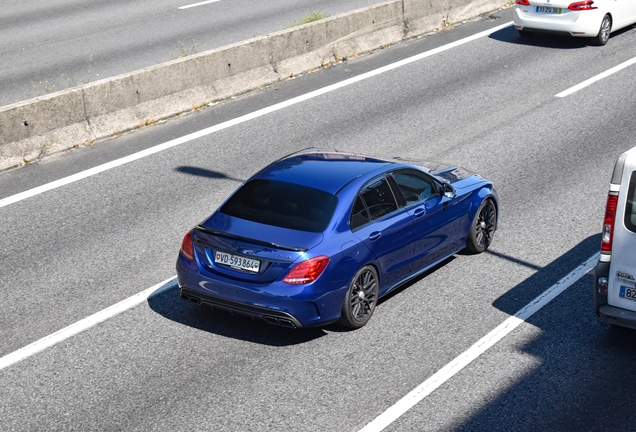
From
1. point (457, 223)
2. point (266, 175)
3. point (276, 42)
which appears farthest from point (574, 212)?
point (276, 42)

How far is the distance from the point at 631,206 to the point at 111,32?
14542 mm

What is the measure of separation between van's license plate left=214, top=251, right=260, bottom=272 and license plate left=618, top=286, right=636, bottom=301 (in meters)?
3.20

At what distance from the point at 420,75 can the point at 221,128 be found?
467 cm

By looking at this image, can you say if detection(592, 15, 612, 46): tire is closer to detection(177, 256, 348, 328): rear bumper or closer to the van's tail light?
the van's tail light

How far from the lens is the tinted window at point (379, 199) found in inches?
340

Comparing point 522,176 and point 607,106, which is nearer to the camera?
point 522,176

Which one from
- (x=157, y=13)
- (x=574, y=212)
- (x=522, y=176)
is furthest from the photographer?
(x=157, y=13)

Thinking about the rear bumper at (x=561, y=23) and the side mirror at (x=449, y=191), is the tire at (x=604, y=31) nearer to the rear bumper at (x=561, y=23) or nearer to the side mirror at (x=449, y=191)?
the rear bumper at (x=561, y=23)

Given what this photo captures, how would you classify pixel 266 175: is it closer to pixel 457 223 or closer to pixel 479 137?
pixel 457 223

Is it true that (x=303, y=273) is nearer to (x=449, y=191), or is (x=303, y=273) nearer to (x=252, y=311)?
(x=252, y=311)

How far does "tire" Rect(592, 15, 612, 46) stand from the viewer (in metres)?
18.9

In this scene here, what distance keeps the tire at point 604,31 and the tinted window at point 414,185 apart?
11060mm

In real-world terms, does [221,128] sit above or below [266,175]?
below

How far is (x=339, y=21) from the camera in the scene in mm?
17781
